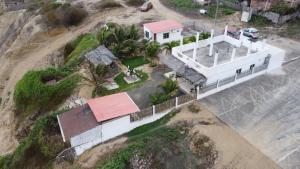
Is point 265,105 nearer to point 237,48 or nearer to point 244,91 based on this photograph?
point 244,91

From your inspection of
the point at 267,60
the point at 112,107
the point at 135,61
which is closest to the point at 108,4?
the point at 135,61

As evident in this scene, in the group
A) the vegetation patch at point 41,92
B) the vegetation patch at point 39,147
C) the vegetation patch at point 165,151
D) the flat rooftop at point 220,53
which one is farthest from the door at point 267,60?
the vegetation patch at point 39,147

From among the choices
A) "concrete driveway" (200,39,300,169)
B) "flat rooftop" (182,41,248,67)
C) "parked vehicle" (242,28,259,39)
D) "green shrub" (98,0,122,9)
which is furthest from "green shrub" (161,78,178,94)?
"green shrub" (98,0,122,9)

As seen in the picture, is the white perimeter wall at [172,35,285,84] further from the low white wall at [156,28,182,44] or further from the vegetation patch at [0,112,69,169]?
the vegetation patch at [0,112,69,169]

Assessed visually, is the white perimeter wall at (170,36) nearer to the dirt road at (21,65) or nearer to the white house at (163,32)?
the white house at (163,32)

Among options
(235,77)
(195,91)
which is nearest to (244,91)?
(235,77)
